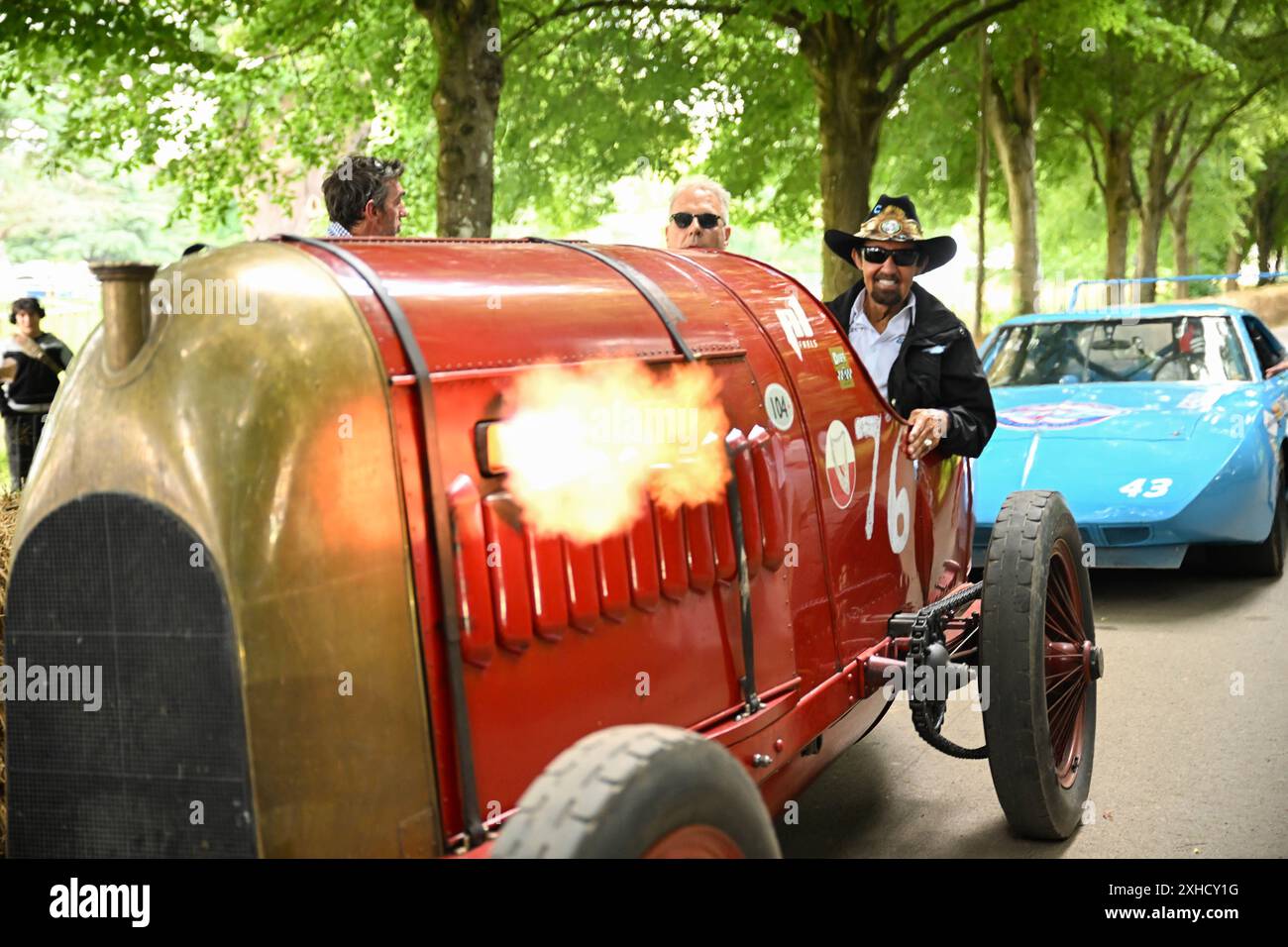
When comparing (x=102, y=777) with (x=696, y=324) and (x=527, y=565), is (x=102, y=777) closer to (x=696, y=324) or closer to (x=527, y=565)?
(x=527, y=565)

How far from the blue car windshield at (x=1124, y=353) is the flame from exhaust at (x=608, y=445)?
20.9ft

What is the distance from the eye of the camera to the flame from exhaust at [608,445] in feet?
9.00

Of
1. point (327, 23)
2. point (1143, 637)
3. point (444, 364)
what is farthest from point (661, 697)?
point (327, 23)

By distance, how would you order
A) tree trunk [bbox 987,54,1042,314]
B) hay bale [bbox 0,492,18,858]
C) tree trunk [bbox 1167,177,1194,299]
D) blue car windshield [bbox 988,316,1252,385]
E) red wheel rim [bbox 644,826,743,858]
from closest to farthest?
red wheel rim [bbox 644,826,743,858] → hay bale [bbox 0,492,18,858] → blue car windshield [bbox 988,316,1252,385] → tree trunk [bbox 987,54,1042,314] → tree trunk [bbox 1167,177,1194,299]

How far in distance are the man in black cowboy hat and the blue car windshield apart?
14.5 ft

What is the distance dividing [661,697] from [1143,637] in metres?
4.68

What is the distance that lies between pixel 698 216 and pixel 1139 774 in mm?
2572

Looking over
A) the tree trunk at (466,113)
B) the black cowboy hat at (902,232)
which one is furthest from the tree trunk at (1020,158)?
the black cowboy hat at (902,232)

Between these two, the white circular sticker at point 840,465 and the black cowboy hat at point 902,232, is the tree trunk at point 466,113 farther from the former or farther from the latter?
the white circular sticker at point 840,465

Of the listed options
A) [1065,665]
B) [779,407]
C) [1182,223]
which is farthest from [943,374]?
[1182,223]

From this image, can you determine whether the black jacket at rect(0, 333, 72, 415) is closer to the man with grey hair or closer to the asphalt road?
the man with grey hair

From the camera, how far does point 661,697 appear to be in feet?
10.0

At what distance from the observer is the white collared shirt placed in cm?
489

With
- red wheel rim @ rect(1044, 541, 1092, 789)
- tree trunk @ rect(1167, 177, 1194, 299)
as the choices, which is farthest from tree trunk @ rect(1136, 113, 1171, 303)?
red wheel rim @ rect(1044, 541, 1092, 789)
